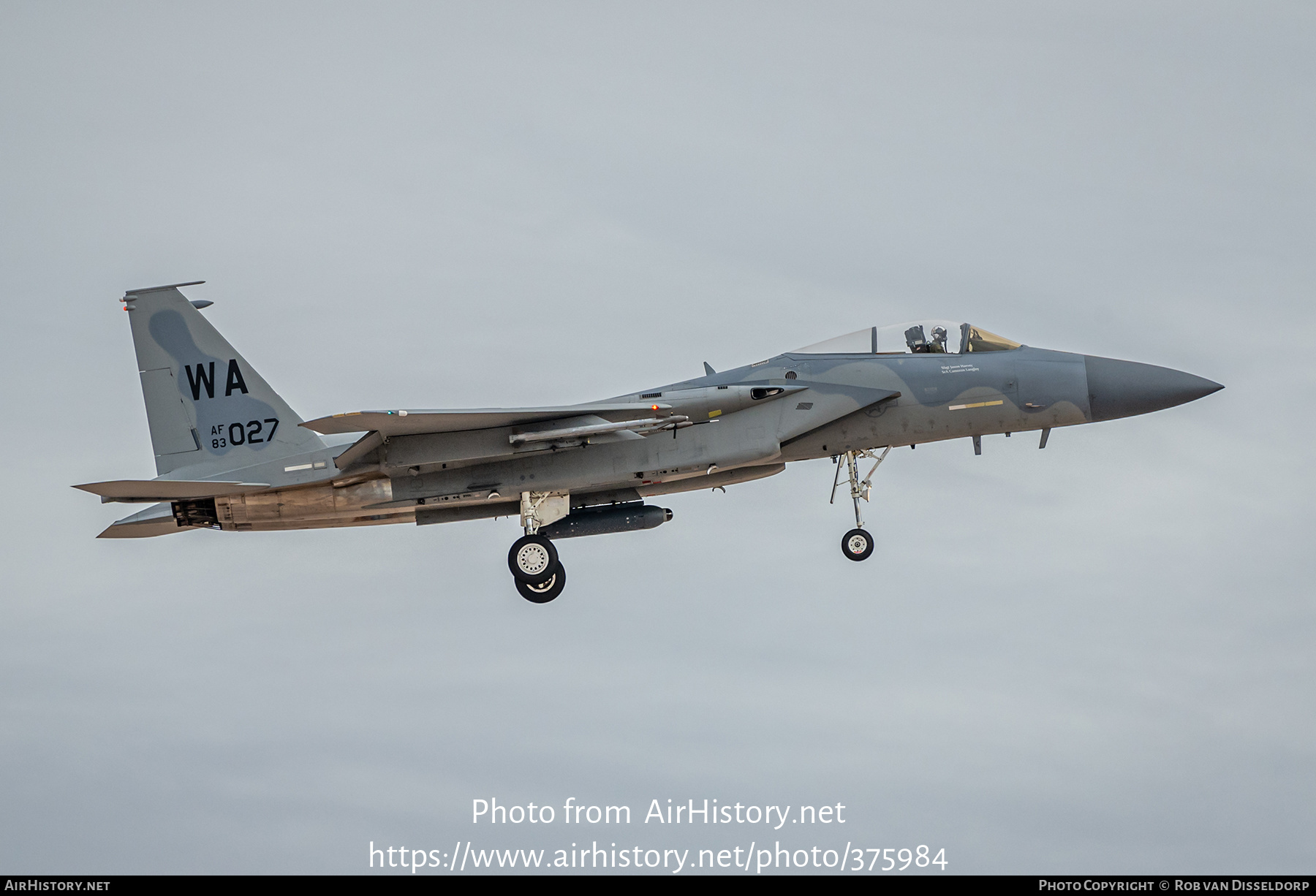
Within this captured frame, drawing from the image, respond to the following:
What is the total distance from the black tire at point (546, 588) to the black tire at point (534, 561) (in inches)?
2.6

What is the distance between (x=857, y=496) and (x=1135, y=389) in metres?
3.83

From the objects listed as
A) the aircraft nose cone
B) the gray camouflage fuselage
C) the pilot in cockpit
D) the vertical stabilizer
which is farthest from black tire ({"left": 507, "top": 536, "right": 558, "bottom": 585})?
the aircraft nose cone

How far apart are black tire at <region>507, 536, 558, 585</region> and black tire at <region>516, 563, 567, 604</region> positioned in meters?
0.06

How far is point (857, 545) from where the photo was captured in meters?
18.2

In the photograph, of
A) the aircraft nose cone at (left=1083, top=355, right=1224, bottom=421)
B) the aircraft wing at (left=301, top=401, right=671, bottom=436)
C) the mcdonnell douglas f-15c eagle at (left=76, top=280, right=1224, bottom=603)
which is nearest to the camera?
the aircraft wing at (left=301, top=401, right=671, bottom=436)

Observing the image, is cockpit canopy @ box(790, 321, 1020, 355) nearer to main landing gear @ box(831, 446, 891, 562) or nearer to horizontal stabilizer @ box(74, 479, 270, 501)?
main landing gear @ box(831, 446, 891, 562)

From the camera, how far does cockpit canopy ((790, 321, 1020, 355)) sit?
18.5 metres

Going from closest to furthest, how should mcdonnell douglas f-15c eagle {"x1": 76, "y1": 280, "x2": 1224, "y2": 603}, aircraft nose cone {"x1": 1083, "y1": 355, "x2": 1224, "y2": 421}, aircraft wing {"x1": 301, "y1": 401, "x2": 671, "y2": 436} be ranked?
aircraft wing {"x1": 301, "y1": 401, "x2": 671, "y2": 436}, mcdonnell douglas f-15c eagle {"x1": 76, "y1": 280, "x2": 1224, "y2": 603}, aircraft nose cone {"x1": 1083, "y1": 355, "x2": 1224, "y2": 421}

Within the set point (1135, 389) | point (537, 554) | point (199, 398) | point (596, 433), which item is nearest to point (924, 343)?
point (1135, 389)

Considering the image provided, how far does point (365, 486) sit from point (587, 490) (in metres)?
2.89

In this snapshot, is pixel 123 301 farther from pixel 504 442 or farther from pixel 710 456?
pixel 710 456
